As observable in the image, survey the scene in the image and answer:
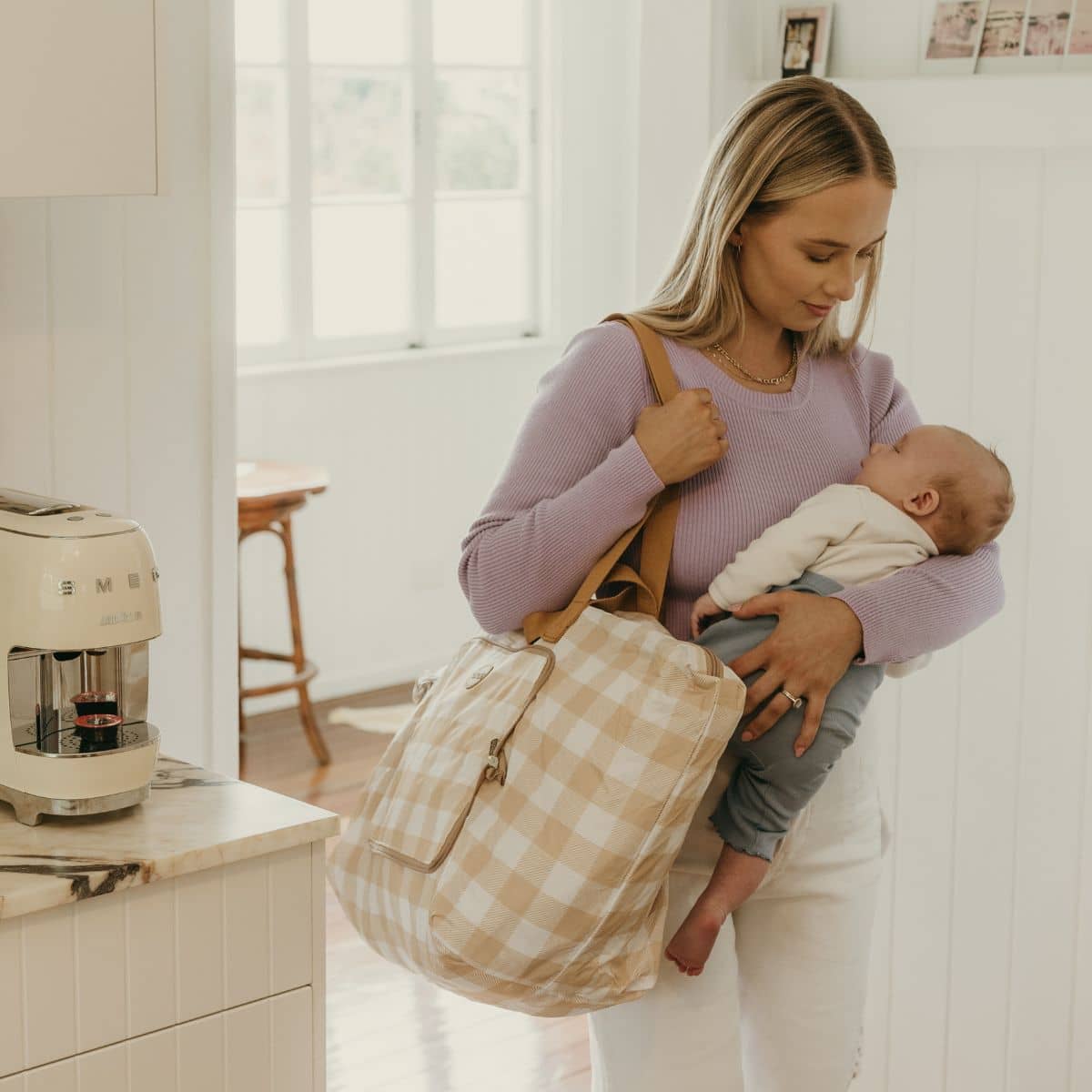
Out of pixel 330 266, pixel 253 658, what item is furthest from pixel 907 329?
pixel 330 266

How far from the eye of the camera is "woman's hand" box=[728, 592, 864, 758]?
1.65 metres

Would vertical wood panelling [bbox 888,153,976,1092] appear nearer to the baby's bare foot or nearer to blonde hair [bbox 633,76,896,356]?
blonde hair [bbox 633,76,896,356]

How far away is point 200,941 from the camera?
153 cm

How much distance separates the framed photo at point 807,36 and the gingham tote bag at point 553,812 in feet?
3.84

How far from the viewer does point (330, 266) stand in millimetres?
5098

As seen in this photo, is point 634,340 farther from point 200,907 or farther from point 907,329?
point 907,329

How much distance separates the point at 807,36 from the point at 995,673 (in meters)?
1.03

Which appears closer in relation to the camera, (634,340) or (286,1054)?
(286,1054)

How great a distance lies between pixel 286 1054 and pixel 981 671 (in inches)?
51.5

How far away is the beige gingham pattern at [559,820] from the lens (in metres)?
1.53

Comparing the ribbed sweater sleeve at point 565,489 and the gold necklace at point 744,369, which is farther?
the gold necklace at point 744,369

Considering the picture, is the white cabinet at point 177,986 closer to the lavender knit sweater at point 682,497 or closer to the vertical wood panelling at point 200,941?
the vertical wood panelling at point 200,941

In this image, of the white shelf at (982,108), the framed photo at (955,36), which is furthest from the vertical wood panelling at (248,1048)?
the framed photo at (955,36)

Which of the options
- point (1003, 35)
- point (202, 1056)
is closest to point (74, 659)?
point (202, 1056)
